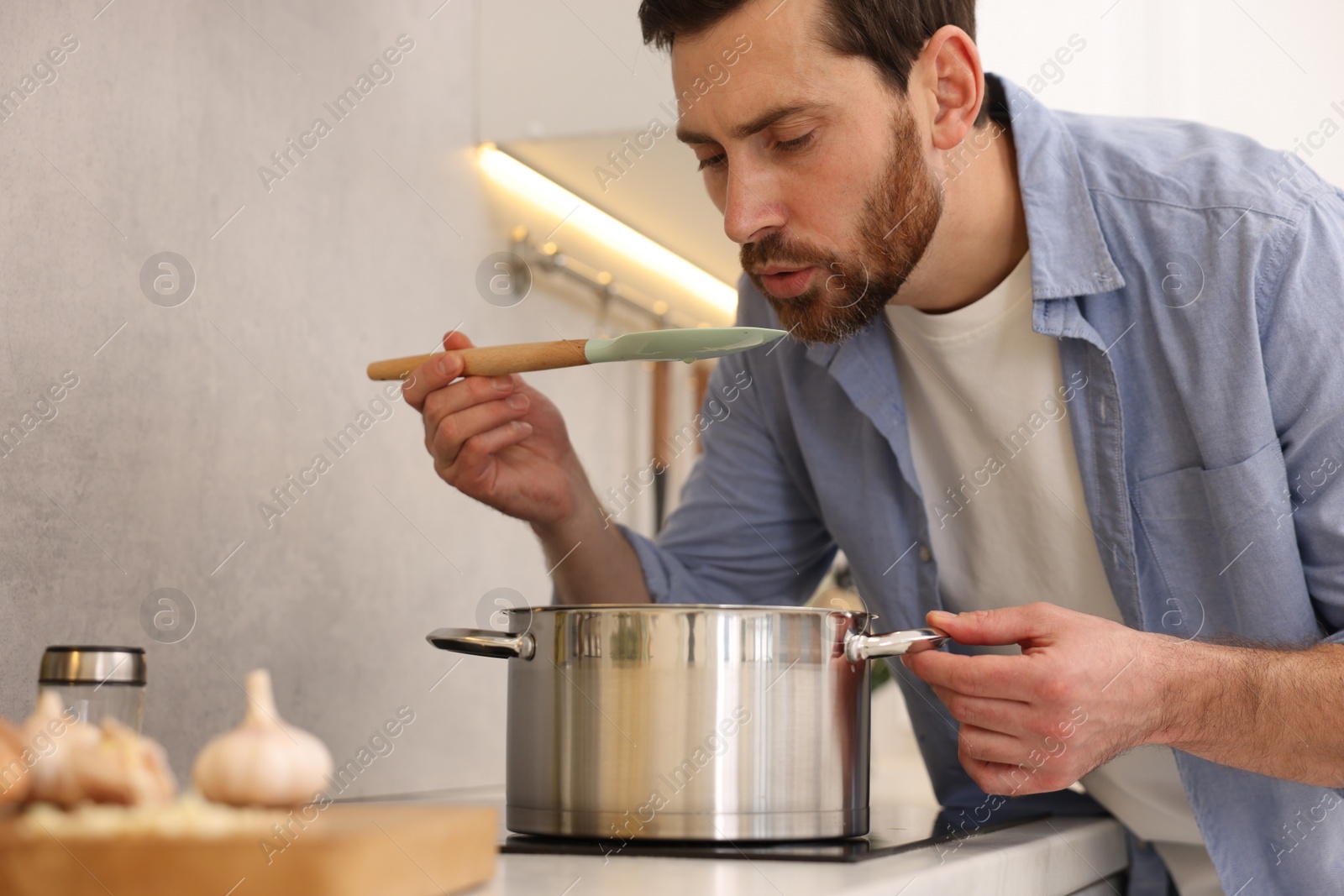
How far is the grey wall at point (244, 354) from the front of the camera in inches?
33.0

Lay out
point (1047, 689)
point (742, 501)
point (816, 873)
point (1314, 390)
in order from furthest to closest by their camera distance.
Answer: point (742, 501), point (1314, 390), point (1047, 689), point (816, 873)

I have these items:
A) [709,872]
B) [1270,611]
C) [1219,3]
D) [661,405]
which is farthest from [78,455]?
[1219,3]

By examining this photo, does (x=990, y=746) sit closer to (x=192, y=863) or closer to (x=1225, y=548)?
(x=1225, y=548)

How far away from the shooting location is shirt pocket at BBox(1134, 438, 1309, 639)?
35.0 inches

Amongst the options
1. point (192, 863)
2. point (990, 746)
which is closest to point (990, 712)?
point (990, 746)

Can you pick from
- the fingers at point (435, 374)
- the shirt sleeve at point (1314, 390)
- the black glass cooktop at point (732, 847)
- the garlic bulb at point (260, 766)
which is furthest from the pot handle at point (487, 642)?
the shirt sleeve at point (1314, 390)

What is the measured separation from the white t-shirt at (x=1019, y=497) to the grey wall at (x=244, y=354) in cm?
57

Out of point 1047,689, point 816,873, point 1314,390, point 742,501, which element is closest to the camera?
point 816,873

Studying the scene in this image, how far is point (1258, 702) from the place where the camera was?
80cm

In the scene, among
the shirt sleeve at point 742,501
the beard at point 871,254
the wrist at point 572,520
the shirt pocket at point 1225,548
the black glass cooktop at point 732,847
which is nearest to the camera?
the black glass cooktop at point 732,847

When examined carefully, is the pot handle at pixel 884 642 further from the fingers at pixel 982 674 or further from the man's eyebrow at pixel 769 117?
the man's eyebrow at pixel 769 117

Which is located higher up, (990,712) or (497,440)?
(497,440)

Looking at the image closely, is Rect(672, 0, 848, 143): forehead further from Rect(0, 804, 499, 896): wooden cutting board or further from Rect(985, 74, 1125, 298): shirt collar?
Rect(0, 804, 499, 896): wooden cutting board

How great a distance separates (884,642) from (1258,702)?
0.27m
